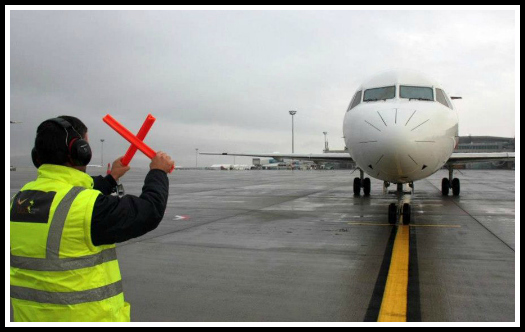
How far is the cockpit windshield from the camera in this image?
915 centimetres

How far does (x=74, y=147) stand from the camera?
2244 mm

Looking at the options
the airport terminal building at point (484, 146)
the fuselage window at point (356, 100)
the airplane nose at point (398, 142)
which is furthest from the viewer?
the airport terminal building at point (484, 146)

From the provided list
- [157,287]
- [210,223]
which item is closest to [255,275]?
[157,287]

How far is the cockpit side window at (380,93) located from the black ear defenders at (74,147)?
25.8ft

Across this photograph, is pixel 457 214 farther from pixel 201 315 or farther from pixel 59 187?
pixel 59 187

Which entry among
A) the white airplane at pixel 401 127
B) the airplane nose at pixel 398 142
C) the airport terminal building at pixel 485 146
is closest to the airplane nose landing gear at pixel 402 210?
the white airplane at pixel 401 127

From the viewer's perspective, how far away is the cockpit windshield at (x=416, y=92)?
360 inches

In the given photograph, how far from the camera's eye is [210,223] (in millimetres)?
9219

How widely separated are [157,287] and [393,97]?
660 centimetres

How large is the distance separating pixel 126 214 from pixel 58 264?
0.42 m

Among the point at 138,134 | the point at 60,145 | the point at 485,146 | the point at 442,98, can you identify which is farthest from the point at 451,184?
the point at 485,146

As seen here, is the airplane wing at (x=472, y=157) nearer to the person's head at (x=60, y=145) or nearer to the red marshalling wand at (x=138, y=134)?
the red marshalling wand at (x=138, y=134)

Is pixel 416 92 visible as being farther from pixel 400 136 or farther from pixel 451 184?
pixel 451 184

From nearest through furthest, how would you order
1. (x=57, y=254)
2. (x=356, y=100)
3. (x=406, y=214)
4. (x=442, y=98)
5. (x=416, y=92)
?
(x=57, y=254) → (x=406, y=214) → (x=416, y=92) → (x=442, y=98) → (x=356, y=100)
